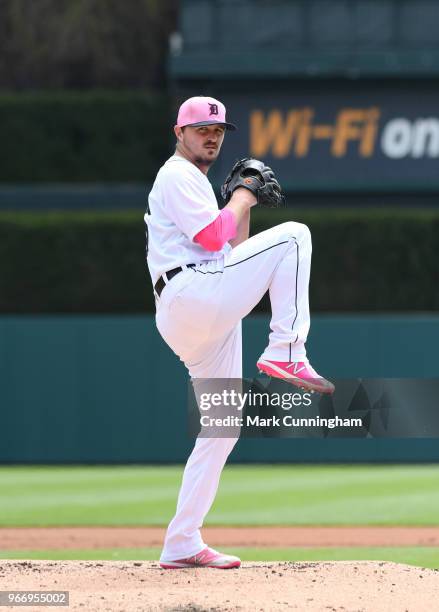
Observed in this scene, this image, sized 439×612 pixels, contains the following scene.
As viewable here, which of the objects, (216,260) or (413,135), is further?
(413,135)

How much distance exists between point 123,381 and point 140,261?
138 inches

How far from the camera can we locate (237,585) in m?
5.15

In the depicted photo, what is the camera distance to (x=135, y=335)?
45.8 feet

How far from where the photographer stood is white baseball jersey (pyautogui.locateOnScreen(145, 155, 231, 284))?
4.93m

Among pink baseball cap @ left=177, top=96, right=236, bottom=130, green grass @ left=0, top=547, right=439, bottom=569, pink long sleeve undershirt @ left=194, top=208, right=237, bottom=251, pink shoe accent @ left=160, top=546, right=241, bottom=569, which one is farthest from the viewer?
green grass @ left=0, top=547, right=439, bottom=569

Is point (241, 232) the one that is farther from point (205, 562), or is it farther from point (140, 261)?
point (140, 261)

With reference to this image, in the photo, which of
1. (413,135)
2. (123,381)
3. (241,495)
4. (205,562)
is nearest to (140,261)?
(123,381)

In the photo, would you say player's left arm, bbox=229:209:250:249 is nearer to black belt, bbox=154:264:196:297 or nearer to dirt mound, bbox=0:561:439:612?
black belt, bbox=154:264:196:297

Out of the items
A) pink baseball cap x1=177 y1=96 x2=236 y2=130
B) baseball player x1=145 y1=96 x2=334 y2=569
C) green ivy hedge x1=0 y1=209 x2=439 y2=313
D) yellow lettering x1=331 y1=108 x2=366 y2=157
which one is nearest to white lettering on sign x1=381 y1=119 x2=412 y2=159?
yellow lettering x1=331 y1=108 x2=366 y2=157

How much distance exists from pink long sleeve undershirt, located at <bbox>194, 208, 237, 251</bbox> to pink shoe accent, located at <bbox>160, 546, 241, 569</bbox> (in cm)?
142

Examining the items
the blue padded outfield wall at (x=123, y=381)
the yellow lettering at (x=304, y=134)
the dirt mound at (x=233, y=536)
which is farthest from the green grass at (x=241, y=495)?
the yellow lettering at (x=304, y=134)

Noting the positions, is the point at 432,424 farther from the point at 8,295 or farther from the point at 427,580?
the point at 8,295

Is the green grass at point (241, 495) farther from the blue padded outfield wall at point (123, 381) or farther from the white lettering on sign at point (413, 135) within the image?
the white lettering on sign at point (413, 135)
